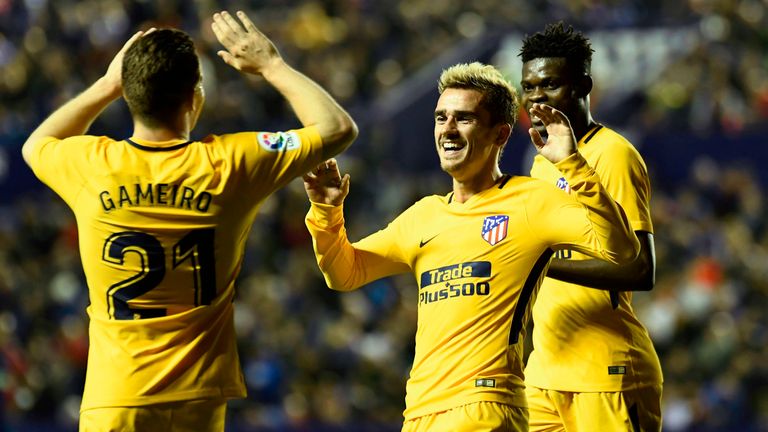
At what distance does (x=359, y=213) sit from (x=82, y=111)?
10331 mm

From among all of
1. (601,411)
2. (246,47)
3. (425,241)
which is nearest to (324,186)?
(425,241)

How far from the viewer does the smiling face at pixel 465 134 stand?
231 inches

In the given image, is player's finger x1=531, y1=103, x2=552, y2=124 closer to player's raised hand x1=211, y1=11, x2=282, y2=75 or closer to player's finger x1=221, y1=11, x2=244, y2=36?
player's raised hand x1=211, y1=11, x2=282, y2=75

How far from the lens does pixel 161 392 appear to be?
508 cm

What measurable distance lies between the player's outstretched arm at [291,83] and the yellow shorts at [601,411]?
6.30 ft

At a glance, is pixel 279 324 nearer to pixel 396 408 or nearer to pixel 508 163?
pixel 396 408

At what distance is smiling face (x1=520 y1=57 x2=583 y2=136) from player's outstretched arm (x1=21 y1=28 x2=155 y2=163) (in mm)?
2119

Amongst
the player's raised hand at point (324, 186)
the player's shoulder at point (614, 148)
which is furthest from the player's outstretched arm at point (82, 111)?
the player's shoulder at point (614, 148)

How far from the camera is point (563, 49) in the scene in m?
6.63

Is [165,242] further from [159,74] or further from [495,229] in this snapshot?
[495,229]

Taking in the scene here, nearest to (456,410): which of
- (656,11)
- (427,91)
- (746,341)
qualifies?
(746,341)

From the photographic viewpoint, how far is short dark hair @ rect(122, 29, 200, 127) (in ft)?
16.5

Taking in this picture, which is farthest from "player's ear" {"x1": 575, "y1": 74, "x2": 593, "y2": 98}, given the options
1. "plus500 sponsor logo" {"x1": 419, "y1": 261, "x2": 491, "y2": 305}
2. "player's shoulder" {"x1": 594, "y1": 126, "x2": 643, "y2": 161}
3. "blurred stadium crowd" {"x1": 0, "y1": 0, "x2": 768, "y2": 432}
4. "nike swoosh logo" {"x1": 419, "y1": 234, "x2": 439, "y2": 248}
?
"blurred stadium crowd" {"x1": 0, "y1": 0, "x2": 768, "y2": 432}

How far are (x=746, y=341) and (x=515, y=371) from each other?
9.10 meters
